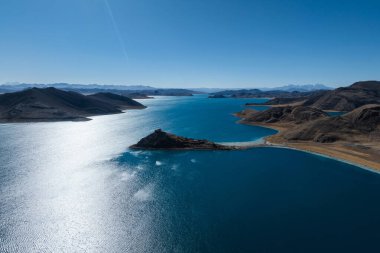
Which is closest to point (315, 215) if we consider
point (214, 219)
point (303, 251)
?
point (303, 251)

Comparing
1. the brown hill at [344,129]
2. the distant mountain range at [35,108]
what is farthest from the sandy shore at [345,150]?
the distant mountain range at [35,108]

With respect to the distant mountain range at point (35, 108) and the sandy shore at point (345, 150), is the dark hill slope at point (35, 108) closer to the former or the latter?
the distant mountain range at point (35, 108)

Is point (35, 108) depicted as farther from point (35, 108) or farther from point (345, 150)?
point (345, 150)

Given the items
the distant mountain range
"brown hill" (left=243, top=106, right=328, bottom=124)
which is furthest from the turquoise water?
the distant mountain range

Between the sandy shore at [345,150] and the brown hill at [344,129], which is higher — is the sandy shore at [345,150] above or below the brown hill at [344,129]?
below

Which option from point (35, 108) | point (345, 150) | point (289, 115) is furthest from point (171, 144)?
point (35, 108)

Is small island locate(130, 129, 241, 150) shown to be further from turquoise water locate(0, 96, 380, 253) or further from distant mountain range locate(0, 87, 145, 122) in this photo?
distant mountain range locate(0, 87, 145, 122)

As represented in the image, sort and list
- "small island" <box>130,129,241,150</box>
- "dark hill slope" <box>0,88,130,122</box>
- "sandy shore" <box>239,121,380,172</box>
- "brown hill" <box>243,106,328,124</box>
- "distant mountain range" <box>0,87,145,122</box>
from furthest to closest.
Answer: "dark hill slope" <box>0,88,130,122</box> → "distant mountain range" <box>0,87,145,122</box> → "brown hill" <box>243,106,328,124</box> → "small island" <box>130,129,241,150</box> → "sandy shore" <box>239,121,380,172</box>
